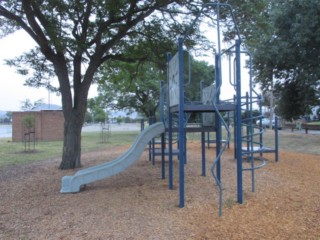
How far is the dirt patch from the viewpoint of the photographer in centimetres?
424

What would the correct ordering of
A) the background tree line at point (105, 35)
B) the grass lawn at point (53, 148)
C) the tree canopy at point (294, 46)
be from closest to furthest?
1. the background tree line at point (105, 35)
2. the grass lawn at point (53, 148)
3. the tree canopy at point (294, 46)

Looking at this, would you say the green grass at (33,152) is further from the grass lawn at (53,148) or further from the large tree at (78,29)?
the large tree at (78,29)

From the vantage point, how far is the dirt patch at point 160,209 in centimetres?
424

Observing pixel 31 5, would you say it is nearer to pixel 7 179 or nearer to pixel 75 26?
pixel 75 26

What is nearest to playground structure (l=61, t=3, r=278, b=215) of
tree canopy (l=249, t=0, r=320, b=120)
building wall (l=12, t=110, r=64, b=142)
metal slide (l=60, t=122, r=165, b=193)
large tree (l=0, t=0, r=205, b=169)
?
metal slide (l=60, t=122, r=165, b=193)

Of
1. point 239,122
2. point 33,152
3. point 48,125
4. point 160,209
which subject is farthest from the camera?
point 48,125

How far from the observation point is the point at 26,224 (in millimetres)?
4766

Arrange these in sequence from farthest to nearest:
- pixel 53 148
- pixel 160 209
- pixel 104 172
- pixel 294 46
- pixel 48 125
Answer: pixel 48 125
pixel 53 148
pixel 294 46
pixel 104 172
pixel 160 209

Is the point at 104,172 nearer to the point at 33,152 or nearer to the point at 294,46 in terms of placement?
the point at 33,152

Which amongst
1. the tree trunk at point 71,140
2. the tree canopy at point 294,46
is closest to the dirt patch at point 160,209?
the tree trunk at point 71,140

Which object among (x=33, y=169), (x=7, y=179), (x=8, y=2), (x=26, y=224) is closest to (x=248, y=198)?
(x=26, y=224)

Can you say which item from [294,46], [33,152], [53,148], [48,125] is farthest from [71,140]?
[48,125]

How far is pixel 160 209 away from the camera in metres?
5.21

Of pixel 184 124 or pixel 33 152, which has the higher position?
pixel 184 124
